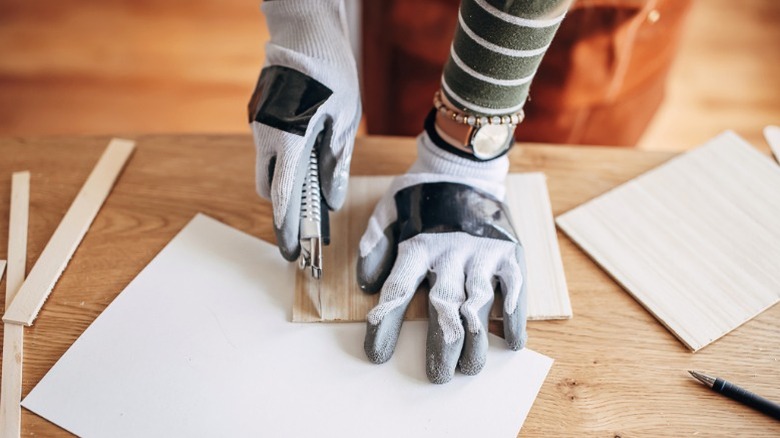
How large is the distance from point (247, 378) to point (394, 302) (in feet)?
0.56

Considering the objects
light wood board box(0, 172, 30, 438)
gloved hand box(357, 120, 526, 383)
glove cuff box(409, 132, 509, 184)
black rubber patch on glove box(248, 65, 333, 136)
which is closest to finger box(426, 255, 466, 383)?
gloved hand box(357, 120, 526, 383)

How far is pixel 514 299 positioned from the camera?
699 millimetres

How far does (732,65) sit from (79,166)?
5.74 feet

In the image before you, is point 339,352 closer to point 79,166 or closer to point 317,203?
point 317,203

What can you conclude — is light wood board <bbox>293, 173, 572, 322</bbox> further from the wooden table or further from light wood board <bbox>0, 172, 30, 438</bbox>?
light wood board <bbox>0, 172, 30, 438</bbox>

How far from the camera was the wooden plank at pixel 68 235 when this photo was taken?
28.5 inches

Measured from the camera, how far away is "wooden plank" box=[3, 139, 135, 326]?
0.72 m

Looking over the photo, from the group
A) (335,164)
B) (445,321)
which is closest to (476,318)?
(445,321)

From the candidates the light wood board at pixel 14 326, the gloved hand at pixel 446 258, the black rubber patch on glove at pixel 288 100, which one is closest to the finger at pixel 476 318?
the gloved hand at pixel 446 258

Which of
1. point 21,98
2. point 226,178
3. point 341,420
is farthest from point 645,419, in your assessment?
point 21,98

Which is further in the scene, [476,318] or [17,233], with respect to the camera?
[17,233]

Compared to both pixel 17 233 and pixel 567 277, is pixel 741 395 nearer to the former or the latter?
pixel 567 277

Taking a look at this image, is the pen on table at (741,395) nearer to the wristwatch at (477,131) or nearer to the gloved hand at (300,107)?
the wristwatch at (477,131)

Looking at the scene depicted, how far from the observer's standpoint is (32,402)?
656 millimetres
